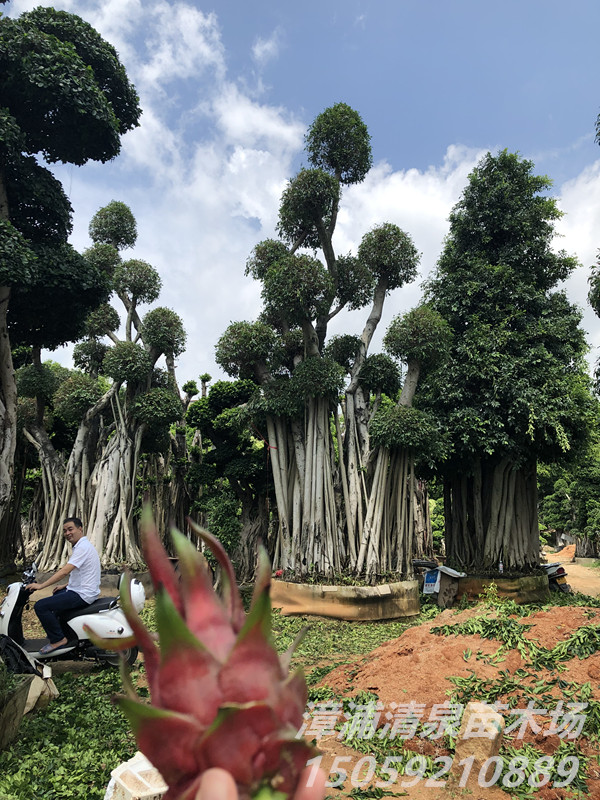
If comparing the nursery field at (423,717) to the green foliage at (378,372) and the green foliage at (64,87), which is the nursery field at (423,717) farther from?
the green foliage at (64,87)

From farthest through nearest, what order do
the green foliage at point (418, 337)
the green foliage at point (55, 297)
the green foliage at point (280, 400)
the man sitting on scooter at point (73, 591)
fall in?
the green foliage at point (418, 337) < the green foliage at point (280, 400) < the green foliage at point (55, 297) < the man sitting on scooter at point (73, 591)

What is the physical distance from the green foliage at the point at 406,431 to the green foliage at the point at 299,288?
1.94 metres

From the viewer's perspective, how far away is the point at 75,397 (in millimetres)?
10031

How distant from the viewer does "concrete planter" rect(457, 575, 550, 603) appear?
8562 mm

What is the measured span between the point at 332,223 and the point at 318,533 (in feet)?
17.4

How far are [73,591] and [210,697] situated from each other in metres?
4.42

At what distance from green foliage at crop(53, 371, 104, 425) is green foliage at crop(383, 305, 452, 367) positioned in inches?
230

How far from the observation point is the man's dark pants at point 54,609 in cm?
422

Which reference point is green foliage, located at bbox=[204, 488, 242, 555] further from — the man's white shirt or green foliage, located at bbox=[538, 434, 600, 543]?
green foliage, located at bbox=[538, 434, 600, 543]

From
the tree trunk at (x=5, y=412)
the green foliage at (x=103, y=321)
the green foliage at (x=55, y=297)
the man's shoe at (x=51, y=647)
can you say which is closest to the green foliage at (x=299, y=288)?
the green foliage at (x=55, y=297)

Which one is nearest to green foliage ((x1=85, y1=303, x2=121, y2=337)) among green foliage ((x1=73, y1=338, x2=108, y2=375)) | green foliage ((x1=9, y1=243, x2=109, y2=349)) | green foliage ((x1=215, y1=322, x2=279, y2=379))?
green foliage ((x1=73, y1=338, x2=108, y2=375))

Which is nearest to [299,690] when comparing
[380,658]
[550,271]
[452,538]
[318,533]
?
[380,658]

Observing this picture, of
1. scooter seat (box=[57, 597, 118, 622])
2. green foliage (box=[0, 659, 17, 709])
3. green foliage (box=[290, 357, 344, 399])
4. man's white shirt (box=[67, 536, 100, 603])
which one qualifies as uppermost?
green foliage (box=[290, 357, 344, 399])

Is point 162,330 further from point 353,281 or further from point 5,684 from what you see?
point 5,684
